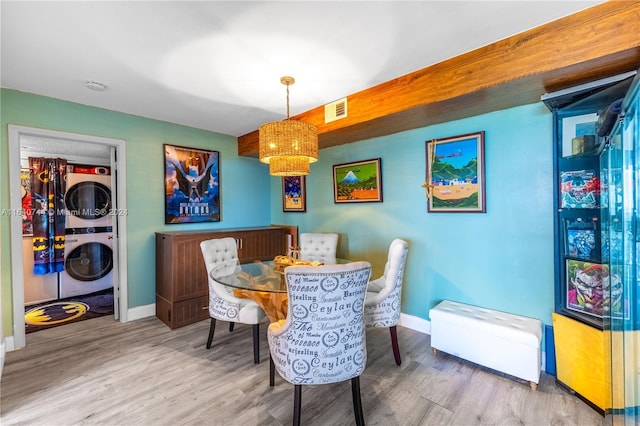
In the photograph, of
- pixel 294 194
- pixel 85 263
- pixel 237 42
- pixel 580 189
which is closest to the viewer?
pixel 237 42

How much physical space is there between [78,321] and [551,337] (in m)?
5.03

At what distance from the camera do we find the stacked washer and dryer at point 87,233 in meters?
4.31

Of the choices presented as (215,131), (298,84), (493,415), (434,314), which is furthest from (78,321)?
(493,415)

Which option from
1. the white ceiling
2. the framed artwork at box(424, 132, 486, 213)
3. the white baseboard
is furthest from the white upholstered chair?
the white baseboard

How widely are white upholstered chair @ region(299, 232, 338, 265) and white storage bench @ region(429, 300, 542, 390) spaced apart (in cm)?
135

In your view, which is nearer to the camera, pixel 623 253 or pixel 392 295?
pixel 623 253

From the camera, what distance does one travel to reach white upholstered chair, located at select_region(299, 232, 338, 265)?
3438mm

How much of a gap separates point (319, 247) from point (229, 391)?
6.03ft

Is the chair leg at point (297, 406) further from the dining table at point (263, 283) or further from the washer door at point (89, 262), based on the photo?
the washer door at point (89, 262)

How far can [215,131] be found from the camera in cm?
401

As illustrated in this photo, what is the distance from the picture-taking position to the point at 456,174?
108 inches

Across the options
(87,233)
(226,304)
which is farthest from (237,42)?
(87,233)

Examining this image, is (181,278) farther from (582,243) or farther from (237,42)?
(582,243)

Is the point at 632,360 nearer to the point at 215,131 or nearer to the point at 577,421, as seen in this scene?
the point at 577,421
